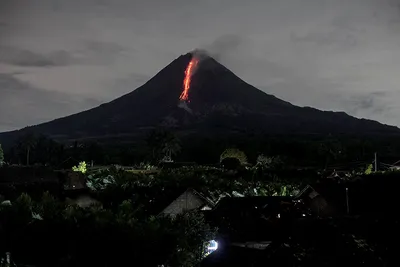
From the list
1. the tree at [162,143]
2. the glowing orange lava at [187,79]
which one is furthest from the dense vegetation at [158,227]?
the glowing orange lava at [187,79]

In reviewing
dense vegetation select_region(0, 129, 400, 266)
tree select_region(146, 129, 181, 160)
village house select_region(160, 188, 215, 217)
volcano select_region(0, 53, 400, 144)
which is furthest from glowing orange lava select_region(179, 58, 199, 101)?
village house select_region(160, 188, 215, 217)

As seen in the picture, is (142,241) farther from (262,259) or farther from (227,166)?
(227,166)

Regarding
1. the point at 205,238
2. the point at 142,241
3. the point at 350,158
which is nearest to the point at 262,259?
the point at 142,241

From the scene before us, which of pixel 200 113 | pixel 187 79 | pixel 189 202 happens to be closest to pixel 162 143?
pixel 189 202

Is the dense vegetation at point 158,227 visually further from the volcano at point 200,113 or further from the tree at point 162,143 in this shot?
the volcano at point 200,113

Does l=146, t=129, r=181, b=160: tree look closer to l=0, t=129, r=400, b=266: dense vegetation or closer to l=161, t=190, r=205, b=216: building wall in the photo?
l=0, t=129, r=400, b=266: dense vegetation

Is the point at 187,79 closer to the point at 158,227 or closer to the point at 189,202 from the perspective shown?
the point at 189,202

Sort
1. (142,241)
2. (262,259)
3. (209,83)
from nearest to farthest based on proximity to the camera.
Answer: (262,259) → (142,241) → (209,83)
